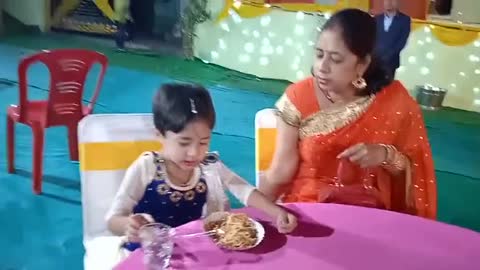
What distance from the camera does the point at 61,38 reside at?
273 inches

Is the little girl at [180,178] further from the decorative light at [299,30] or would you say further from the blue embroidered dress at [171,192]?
the decorative light at [299,30]

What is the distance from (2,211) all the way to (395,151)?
1.87 meters

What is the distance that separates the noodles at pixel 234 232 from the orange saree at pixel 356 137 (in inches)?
20.8

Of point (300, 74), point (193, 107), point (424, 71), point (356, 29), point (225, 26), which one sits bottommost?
point (300, 74)

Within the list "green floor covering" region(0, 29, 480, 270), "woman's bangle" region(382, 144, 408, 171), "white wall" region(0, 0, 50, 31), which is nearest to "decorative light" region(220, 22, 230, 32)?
"green floor covering" region(0, 29, 480, 270)

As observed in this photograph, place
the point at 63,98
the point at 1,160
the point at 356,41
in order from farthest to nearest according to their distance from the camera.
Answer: the point at 1,160 → the point at 63,98 → the point at 356,41

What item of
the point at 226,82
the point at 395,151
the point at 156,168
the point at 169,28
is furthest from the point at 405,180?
the point at 169,28

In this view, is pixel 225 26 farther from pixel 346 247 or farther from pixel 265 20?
pixel 346 247

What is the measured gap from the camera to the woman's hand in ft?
6.01

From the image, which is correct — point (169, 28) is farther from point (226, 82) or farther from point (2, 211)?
point (2, 211)

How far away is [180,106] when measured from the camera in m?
1.58

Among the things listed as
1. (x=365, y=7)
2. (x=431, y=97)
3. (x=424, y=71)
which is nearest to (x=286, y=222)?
(x=431, y=97)

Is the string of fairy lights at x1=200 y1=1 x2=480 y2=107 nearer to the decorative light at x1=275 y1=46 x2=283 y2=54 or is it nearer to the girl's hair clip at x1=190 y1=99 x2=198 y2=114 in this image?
the decorative light at x1=275 y1=46 x2=283 y2=54

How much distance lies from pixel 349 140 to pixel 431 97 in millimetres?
3301
